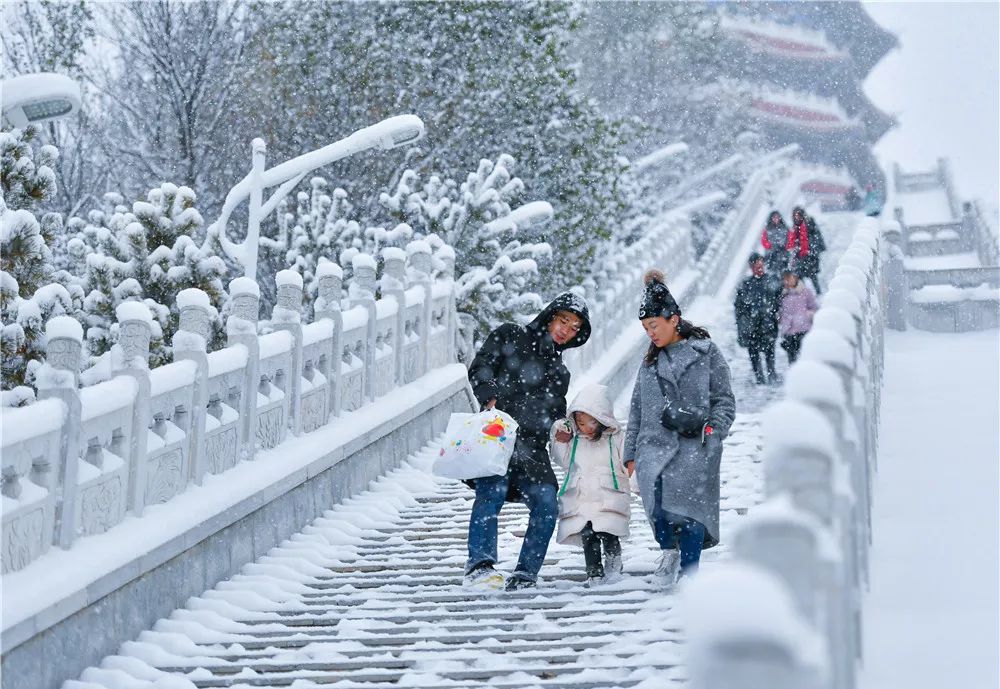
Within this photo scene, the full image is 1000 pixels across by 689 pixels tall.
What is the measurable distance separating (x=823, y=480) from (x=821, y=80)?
7897 centimetres

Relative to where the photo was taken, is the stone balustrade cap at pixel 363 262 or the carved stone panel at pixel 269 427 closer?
the carved stone panel at pixel 269 427

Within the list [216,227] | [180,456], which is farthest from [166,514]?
[216,227]

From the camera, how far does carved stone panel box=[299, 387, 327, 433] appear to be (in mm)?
11797

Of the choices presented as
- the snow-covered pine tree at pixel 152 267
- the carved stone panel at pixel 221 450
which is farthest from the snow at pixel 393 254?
the carved stone panel at pixel 221 450

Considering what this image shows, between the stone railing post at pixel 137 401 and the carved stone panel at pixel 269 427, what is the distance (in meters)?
2.07

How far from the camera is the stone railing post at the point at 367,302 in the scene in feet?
44.5

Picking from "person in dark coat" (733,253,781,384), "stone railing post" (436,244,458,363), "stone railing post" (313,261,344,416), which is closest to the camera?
"stone railing post" (313,261,344,416)

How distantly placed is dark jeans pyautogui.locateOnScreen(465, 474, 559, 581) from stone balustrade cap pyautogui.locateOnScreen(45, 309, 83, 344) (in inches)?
82.8

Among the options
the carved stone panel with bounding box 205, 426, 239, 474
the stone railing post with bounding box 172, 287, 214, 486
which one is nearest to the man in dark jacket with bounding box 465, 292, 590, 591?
the stone railing post with bounding box 172, 287, 214, 486

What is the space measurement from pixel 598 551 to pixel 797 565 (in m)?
5.25

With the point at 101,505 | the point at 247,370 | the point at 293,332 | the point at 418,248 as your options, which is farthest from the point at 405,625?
the point at 418,248

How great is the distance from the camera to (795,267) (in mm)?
20547

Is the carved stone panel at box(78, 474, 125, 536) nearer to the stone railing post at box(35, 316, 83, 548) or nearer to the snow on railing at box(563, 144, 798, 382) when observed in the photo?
the stone railing post at box(35, 316, 83, 548)

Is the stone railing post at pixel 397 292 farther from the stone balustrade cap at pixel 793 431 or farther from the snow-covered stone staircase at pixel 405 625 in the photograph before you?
the stone balustrade cap at pixel 793 431
